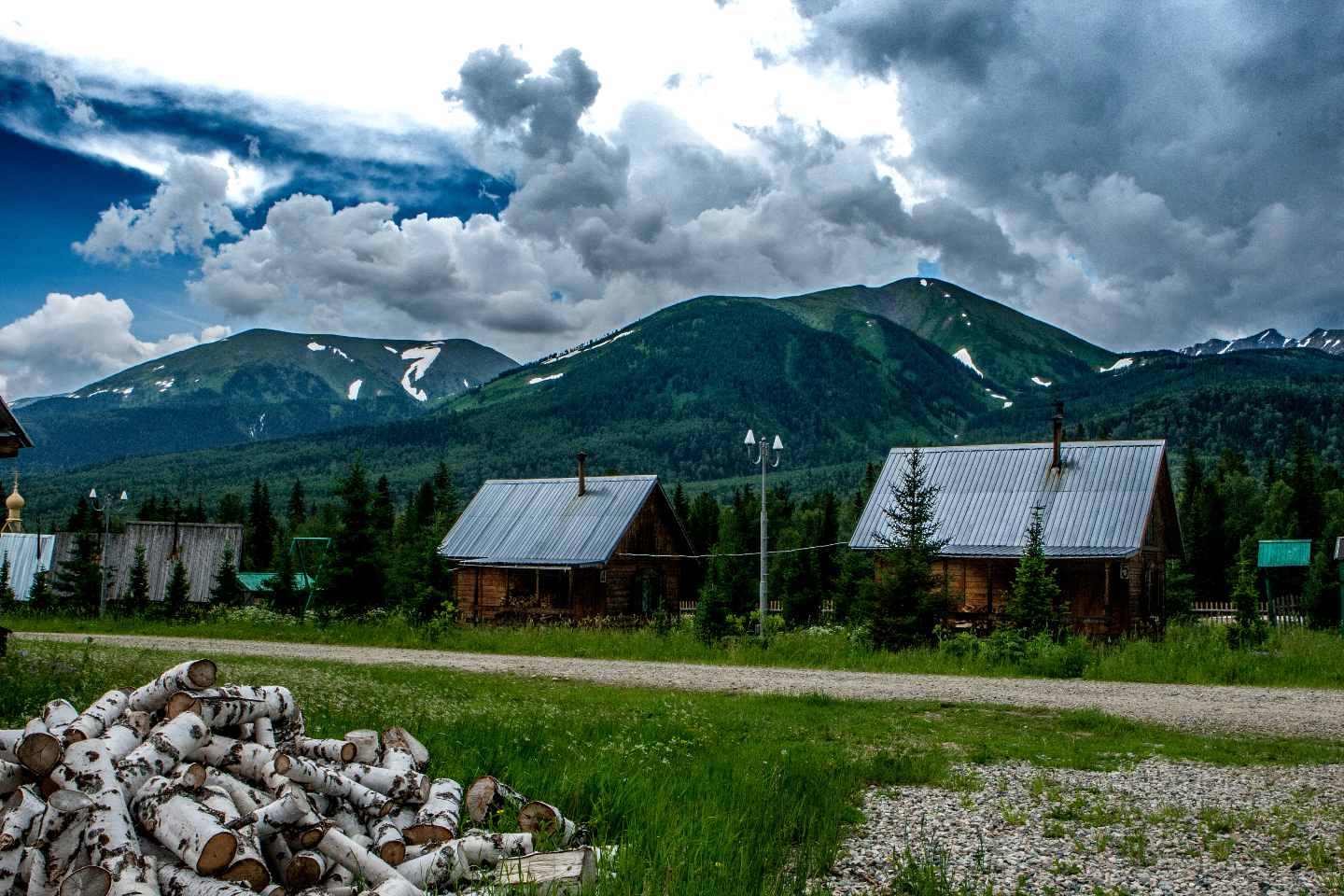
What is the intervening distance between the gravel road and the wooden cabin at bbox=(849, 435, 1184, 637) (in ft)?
31.5

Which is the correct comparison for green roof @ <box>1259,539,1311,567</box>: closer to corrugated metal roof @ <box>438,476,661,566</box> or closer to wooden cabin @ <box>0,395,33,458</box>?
corrugated metal roof @ <box>438,476,661,566</box>

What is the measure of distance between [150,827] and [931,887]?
4.41 metres

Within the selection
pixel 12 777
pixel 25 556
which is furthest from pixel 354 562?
pixel 25 556

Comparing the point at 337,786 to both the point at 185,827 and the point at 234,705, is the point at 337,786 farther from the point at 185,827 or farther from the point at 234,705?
the point at 185,827

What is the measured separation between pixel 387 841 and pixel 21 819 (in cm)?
186

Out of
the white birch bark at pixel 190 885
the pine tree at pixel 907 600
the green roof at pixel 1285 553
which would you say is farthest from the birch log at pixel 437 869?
the green roof at pixel 1285 553

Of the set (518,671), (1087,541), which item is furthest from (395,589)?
(1087,541)

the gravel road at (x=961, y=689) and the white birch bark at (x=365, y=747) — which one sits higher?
the white birch bark at (x=365, y=747)

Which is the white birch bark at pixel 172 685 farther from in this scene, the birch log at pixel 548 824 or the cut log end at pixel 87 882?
the birch log at pixel 548 824

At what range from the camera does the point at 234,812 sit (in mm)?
5066

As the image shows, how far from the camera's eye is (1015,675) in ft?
57.7

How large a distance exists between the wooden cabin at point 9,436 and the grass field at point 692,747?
9.50 feet

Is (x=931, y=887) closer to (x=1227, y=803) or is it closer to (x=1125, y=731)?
(x=1227, y=803)

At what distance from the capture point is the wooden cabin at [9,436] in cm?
1312
